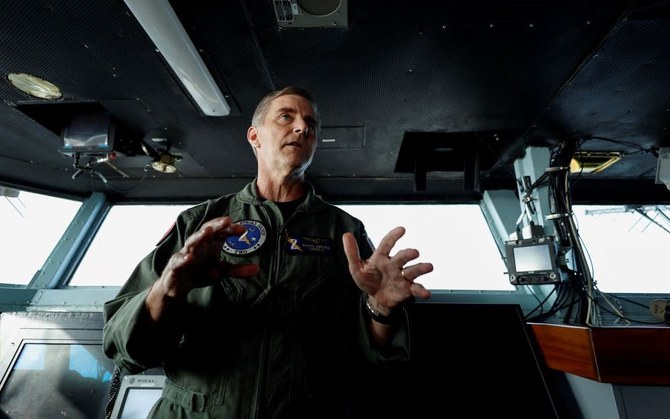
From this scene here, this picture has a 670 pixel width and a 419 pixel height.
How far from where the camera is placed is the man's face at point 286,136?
1.22m

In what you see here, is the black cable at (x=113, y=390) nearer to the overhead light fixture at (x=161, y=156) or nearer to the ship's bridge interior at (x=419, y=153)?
the ship's bridge interior at (x=419, y=153)

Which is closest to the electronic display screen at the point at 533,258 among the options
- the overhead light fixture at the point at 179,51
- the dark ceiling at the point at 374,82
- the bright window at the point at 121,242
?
the dark ceiling at the point at 374,82

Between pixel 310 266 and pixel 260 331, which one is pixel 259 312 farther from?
pixel 310 266

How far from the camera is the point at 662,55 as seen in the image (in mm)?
1740

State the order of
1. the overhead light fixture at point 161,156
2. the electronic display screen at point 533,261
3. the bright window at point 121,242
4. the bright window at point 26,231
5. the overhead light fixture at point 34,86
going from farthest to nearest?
the bright window at point 121,242 → the bright window at point 26,231 → the overhead light fixture at point 161,156 → the electronic display screen at point 533,261 → the overhead light fixture at point 34,86

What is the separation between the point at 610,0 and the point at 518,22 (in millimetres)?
387

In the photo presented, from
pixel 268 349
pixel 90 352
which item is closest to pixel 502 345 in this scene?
pixel 268 349

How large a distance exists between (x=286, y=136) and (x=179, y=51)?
104 centimetres

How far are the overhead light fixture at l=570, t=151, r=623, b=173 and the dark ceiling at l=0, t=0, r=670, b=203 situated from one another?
0.20 ft

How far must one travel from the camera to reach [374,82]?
6.58ft

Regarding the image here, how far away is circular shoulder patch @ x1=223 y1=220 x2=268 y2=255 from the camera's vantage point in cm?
101

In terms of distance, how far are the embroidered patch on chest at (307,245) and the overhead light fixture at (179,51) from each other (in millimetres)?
1375

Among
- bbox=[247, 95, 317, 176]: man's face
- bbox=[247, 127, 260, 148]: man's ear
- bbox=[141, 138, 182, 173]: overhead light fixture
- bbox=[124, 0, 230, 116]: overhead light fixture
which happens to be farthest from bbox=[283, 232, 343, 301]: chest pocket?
bbox=[141, 138, 182, 173]: overhead light fixture

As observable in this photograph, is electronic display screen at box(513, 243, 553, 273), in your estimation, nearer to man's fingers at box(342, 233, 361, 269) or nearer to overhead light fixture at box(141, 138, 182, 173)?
man's fingers at box(342, 233, 361, 269)
